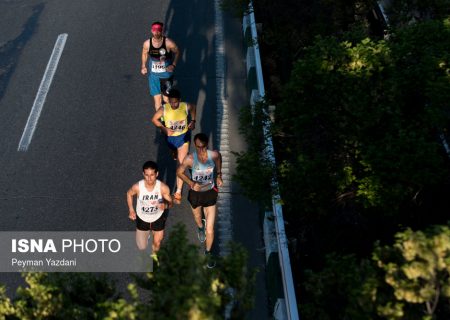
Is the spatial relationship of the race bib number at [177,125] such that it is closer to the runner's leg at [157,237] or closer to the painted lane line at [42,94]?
the runner's leg at [157,237]

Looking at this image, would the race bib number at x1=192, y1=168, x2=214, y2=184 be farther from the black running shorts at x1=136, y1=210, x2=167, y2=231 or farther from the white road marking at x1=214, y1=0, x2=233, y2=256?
the white road marking at x1=214, y1=0, x2=233, y2=256

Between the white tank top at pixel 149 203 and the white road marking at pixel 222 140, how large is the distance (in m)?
1.36

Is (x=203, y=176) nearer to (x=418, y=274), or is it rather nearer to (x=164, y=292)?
(x=164, y=292)

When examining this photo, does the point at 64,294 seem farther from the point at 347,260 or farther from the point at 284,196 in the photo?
the point at 284,196

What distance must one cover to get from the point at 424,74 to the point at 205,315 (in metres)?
4.21

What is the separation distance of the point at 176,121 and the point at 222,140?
209 cm

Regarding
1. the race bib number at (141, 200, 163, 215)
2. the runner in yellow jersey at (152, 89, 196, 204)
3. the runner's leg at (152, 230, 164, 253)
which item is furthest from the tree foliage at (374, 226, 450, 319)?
the runner in yellow jersey at (152, 89, 196, 204)

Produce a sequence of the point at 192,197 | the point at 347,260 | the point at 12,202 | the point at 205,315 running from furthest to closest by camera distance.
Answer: the point at 12,202, the point at 192,197, the point at 347,260, the point at 205,315

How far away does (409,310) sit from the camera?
494cm

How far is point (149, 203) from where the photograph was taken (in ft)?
26.1

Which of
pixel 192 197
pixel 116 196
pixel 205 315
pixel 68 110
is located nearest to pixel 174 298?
pixel 205 315

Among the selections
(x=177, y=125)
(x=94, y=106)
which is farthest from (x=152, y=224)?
(x=94, y=106)

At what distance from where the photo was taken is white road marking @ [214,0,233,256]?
9.46 meters

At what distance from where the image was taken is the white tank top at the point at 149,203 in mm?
7918
